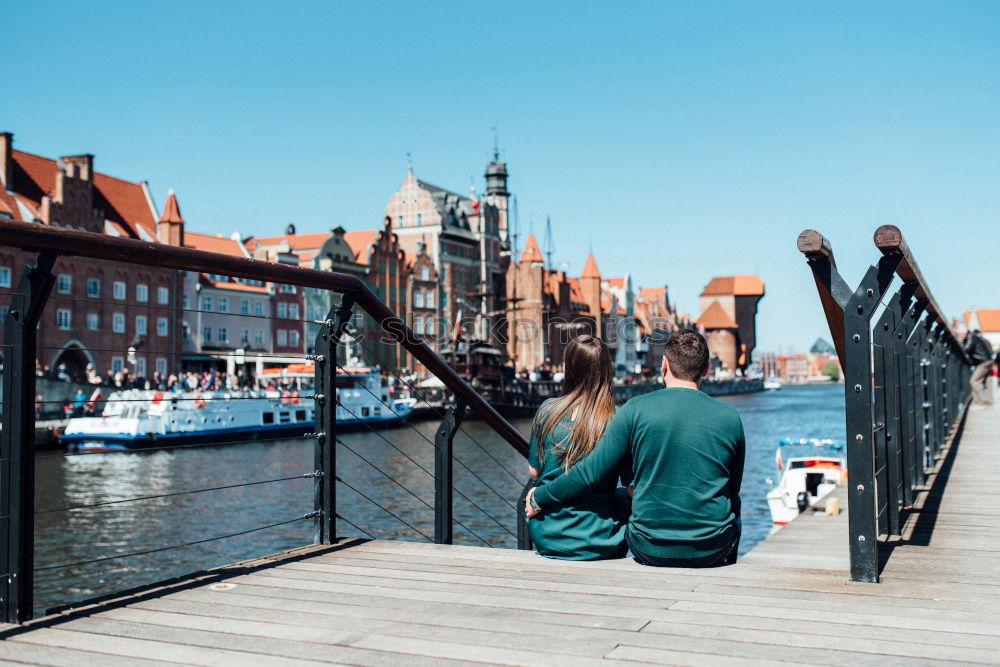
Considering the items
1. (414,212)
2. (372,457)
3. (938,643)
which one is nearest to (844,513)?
(938,643)

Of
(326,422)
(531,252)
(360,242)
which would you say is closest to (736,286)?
(531,252)

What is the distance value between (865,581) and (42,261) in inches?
141

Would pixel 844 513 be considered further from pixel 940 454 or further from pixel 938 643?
A: pixel 938 643

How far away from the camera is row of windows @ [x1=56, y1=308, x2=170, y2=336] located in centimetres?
5075

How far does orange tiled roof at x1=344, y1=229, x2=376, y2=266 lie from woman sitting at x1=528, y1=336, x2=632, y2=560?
71.9 meters

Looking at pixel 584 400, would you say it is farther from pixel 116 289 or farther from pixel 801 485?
pixel 116 289

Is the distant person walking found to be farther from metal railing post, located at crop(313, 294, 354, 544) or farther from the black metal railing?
metal railing post, located at crop(313, 294, 354, 544)

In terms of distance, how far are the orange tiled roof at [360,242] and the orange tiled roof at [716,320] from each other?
111 meters

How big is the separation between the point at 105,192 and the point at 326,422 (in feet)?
199

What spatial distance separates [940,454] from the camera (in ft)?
40.7

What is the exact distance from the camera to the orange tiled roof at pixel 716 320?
595 feet

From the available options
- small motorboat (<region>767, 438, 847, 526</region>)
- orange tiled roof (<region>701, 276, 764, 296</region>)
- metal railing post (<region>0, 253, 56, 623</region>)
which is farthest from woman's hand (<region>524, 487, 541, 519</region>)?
orange tiled roof (<region>701, 276, 764, 296</region>)

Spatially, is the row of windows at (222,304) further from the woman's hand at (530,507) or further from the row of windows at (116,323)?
the woman's hand at (530,507)

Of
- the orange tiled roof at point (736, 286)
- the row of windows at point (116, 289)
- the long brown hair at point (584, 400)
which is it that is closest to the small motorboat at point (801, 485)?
the long brown hair at point (584, 400)
